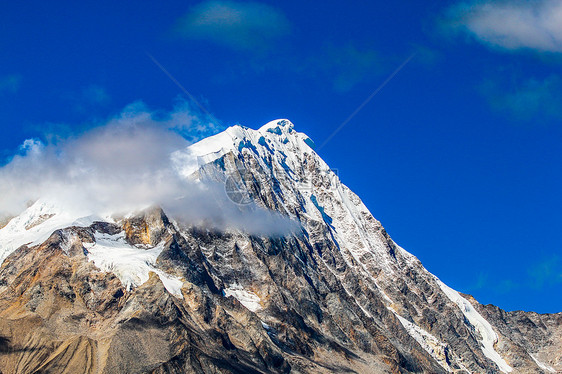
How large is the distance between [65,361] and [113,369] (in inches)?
506

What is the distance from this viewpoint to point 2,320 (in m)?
198

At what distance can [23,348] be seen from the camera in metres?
189

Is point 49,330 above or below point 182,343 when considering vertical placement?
below

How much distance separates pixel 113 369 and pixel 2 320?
37.6m

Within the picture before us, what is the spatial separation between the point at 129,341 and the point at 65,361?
16.9 meters

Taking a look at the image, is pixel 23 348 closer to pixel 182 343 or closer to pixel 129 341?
pixel 129 341

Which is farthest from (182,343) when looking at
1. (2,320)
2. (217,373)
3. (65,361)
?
(2,320)

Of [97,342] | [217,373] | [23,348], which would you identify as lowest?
[23,348]

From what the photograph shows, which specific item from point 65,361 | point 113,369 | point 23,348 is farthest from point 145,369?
point 23,348

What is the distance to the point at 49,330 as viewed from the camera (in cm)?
19912

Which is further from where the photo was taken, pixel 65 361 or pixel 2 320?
pixel 2 320

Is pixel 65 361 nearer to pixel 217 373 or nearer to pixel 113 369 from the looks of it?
pixel 113 369

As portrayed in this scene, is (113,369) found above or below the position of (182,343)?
below

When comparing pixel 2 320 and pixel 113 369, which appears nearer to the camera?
pixel 113 369
